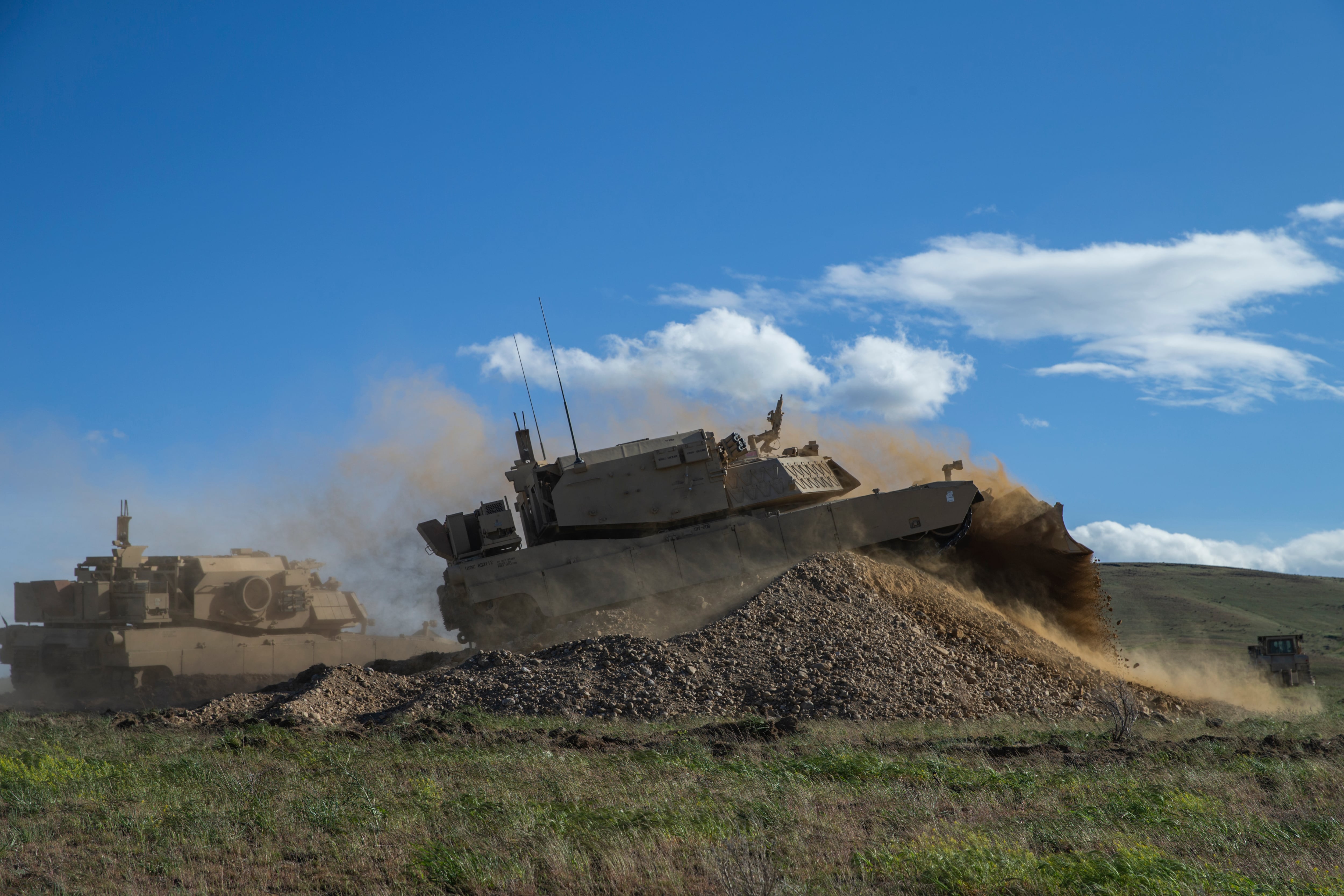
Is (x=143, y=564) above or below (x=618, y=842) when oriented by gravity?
above

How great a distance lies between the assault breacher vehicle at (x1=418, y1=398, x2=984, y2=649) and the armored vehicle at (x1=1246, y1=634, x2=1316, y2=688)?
13705mm

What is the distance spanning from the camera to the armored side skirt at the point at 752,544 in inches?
812

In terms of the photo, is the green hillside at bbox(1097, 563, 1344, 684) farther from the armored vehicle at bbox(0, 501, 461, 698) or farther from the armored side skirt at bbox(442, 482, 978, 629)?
the armored vehicle at bbox(0, 501, 461, 698)

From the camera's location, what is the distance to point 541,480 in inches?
899

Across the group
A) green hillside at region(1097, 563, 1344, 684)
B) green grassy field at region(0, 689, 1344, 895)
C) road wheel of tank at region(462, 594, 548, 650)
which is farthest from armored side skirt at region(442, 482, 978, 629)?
green hillside at region(1097, 563, 1344, 684)

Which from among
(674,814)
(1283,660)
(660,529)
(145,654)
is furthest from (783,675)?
(1283,660)

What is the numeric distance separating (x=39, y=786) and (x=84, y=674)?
18.3 meters

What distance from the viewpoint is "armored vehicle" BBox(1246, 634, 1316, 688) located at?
28875 millimetres

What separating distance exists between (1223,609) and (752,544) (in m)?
57.0

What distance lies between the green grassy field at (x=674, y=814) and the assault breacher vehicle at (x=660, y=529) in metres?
7.11

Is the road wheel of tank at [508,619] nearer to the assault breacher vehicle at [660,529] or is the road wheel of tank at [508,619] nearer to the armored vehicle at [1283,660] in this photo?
the assault breacher vehicle at [660,529]

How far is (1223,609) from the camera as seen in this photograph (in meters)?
66.3

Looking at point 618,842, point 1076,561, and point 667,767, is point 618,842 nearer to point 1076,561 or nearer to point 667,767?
point 667,767

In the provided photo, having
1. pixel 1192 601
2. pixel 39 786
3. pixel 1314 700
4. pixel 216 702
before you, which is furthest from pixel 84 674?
pixel 1192 601
